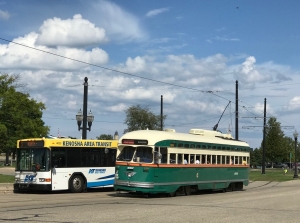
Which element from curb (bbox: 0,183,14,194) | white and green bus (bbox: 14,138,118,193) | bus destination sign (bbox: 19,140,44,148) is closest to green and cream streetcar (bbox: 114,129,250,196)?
white and green bus (bbox: 14,138,118,193)

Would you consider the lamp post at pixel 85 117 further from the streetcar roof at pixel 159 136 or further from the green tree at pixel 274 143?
the green tree at pixel 274 143

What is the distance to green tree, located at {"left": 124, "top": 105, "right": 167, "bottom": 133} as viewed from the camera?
178 ft

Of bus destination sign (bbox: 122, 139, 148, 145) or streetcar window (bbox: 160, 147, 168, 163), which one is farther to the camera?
streetcar window (bbox: 160, 147, 168, 163)

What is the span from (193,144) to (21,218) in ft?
42.5

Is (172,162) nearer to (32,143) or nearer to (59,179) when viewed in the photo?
(59,179)

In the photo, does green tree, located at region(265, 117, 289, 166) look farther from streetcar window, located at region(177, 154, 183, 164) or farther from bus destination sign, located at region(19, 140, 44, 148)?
bus destination sign, located at region(19, 140, 44, 148)

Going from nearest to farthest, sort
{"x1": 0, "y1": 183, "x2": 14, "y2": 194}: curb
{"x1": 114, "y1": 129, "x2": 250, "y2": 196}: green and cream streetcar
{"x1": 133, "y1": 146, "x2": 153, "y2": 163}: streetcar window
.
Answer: {"x1": 114, "y1": 129, "x2": 250, "y2": 196}: green and cream streetcar < {"x1": 133, "y1": 146, "x2": 153, "y2": 163}: streetcar window < {"x1": 0, "y1": 183, "x2": 14, "y2": 194}: curb

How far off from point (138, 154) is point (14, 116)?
40916 millimetres

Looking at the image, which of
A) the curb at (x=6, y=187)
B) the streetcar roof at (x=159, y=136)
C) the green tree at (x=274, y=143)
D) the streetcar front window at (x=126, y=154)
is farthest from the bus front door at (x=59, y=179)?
the green tree at (x=274, y=143)

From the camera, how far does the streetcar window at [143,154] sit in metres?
21.9

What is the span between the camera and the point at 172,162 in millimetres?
22984

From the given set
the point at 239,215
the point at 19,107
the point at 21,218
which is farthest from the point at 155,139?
the point at 19,107

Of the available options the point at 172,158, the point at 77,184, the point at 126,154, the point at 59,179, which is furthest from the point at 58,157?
the point at 172,158

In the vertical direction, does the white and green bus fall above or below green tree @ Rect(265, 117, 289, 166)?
below
